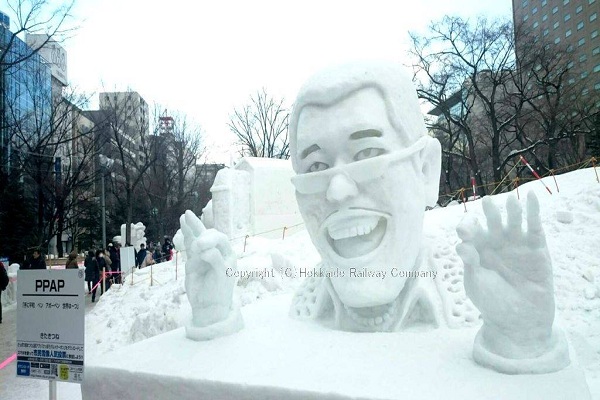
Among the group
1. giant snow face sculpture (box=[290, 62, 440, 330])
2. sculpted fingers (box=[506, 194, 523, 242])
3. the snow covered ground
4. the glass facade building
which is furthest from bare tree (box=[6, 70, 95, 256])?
sculpted fingers (box=[506, 194, 523, 242])

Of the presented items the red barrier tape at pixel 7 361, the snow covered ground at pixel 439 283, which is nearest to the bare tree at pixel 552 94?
the snow covered ground at pixel 439 283

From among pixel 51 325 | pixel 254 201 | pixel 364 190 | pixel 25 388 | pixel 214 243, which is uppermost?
pixel 254 201

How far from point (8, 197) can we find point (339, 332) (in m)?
9.25

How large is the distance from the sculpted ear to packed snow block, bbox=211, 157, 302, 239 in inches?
376

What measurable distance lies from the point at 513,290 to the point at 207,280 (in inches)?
90.2

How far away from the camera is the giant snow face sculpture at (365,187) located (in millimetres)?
3379

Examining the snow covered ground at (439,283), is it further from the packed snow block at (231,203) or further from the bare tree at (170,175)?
the bare tree at (170,175)

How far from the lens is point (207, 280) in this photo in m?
3.60

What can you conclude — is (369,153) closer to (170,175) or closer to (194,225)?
(194,225)

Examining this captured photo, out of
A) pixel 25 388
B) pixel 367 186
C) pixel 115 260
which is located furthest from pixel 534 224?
pixel 115 260

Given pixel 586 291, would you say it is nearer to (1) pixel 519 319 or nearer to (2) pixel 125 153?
(1) pixel 519 319

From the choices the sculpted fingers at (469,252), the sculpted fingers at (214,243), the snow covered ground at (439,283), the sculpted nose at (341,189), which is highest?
the sculpted nose at (341,189)

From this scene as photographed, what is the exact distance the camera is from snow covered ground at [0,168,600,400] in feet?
17.1

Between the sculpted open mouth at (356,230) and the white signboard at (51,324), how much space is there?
1.89 m
